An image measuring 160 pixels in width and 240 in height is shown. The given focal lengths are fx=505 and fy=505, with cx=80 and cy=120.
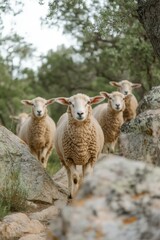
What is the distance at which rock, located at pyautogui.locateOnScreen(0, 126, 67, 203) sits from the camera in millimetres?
8406

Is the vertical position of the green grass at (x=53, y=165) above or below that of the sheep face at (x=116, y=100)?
below

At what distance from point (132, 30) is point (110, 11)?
17.7 ft

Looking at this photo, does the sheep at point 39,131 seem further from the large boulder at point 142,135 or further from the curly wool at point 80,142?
the large boulder at point 142,135

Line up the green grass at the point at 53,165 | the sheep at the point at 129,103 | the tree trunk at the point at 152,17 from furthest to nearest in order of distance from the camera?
the sheep at the point at 129,103 → the green grass at the point at 53,165 → the tree trunk at the point at 152,17

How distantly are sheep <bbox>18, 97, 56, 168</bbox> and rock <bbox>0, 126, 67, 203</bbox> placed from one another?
294cm

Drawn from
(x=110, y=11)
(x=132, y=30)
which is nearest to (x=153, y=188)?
(x=110, y=11)

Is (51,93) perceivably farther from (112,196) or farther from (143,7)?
(112,196)

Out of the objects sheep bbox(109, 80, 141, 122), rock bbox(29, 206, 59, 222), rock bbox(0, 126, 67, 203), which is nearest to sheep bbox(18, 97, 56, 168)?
rock bbox(0, 126, 67, 203)

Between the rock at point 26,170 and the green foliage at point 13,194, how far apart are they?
0.89 feet

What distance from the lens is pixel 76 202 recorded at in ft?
8.49

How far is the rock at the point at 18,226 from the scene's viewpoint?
6.42 meters

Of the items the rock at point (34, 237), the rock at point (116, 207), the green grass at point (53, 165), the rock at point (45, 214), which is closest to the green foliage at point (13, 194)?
the rock at point (45, 214)

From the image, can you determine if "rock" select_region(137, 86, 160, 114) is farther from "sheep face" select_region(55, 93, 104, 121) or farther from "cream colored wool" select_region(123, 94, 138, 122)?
"cream colored wool" select_region(123, 94, 138, 122)

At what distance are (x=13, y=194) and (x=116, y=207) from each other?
202 inches
